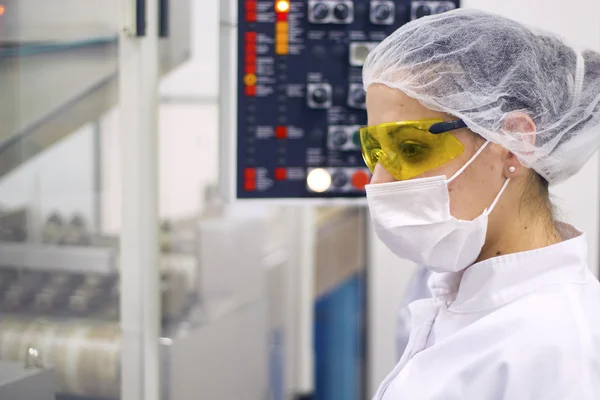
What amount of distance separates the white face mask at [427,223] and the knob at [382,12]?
1.65 ft

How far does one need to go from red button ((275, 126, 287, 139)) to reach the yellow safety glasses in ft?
1.34

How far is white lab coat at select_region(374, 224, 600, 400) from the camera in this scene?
2.77 ft

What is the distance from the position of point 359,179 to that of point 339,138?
9 centimetres

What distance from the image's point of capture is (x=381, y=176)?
99 centimetres

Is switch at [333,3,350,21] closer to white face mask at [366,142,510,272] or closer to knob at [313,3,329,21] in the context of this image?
knob at [313,3,329,21]

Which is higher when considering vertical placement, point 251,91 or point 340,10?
point 340,10

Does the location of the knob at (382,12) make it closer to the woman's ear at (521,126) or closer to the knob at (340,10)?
the knob at (340,10)

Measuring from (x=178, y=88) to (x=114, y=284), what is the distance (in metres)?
1.00

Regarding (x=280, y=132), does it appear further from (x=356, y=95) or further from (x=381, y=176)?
(x=381, y=176)

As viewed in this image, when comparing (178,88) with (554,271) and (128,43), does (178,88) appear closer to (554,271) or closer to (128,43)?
(128,43)

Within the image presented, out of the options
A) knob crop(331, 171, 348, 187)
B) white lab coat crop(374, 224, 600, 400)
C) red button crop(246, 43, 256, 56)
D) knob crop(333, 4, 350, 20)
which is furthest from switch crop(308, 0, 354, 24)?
white lab coat crop(374, 224, 600, 400)

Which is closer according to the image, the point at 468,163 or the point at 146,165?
the point at 468,163

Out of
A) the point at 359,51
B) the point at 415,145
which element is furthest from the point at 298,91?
the point at 415,145

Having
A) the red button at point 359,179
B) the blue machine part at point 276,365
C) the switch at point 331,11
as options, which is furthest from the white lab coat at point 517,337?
the blue machine part at point 276,365
